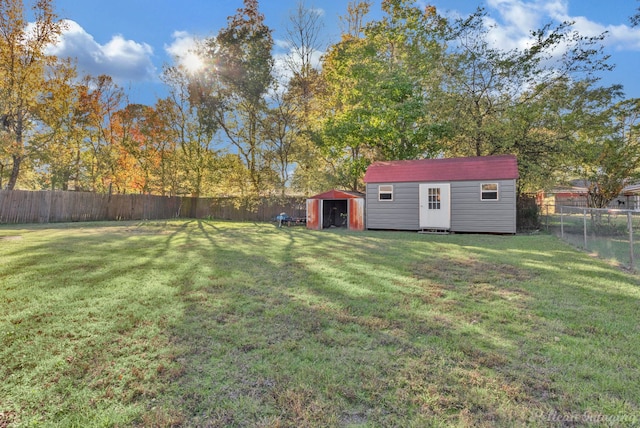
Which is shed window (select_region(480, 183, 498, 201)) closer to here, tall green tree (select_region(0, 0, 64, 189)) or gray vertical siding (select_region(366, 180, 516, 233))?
gray vertical siding (select_region(366, 180, 516, 233))

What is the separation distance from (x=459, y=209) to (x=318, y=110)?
10.6m

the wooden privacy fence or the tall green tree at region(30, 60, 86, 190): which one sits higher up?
the tall green tree at region(30, 60, 86, 190)

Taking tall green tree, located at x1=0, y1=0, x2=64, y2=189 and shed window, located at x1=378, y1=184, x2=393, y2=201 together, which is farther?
tall green tree, located at x1=0, y1=0, x2=64, y2=189

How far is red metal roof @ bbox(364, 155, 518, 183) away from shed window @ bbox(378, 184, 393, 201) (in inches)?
9.9

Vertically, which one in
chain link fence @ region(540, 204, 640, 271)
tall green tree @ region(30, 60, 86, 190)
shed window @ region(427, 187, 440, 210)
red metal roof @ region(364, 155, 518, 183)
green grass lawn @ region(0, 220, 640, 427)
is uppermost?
tall green tree @ region(30, 60, 86, 190)

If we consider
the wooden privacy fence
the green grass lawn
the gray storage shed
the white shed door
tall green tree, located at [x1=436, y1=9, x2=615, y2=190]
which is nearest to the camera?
the green grass lawn

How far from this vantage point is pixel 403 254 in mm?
6922

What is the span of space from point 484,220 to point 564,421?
11396 mm

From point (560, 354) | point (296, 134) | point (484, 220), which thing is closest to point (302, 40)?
point (296, 134)

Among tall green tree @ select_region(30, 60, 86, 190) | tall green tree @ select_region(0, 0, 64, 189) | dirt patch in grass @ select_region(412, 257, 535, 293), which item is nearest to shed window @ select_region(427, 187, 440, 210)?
dirt patch in grass @ select_region(412, 257, 535, 293)

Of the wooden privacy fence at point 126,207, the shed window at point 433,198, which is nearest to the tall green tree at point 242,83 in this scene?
the wooden privacy fence at point 126,207

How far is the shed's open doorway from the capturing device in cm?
1608

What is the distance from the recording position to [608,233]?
873 centimetres

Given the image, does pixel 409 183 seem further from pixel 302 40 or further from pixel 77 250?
pixel 302 40
